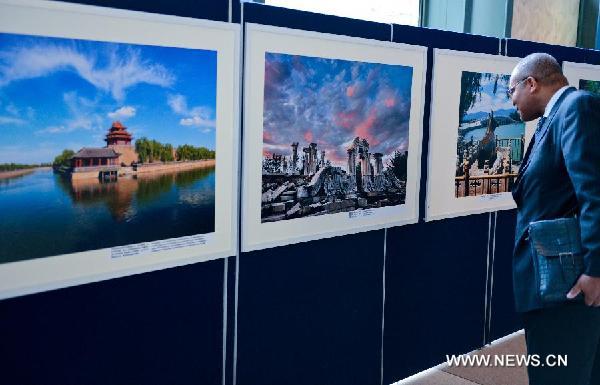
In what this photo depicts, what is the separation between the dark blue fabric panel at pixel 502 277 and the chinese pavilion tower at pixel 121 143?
2792 mm

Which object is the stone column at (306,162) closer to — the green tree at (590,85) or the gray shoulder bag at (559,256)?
the gray shoulder bag at (559,256)

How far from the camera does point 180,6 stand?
2369mm

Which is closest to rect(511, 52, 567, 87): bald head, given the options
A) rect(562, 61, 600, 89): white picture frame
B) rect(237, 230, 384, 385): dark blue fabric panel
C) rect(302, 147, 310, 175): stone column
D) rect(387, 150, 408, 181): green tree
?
rect(387, 150, 408, 181): green tree

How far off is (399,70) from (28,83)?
1.98 meters

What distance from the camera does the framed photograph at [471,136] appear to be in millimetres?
3632

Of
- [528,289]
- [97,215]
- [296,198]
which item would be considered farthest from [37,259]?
[528,289]

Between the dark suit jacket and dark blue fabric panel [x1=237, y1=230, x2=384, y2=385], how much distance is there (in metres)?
0.95

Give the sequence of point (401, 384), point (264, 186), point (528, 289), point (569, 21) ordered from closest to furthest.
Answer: point (528, 289) → point (264, 186) → point (401, 384) → point (569, 21)

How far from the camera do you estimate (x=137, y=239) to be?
92.9 inches

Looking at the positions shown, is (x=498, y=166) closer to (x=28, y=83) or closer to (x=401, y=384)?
(x=401, y=384)

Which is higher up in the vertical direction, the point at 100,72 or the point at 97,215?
the point at 100,72

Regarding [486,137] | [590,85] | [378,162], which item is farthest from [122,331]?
[590,85]
